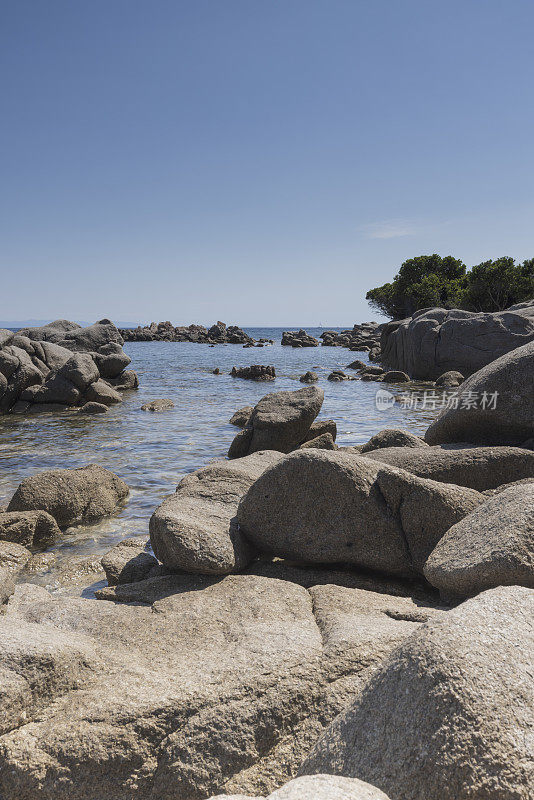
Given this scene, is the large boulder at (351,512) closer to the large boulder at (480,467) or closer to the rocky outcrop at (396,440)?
the large boulder at (480,467)

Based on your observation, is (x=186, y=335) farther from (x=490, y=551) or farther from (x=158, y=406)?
(x=490, y=551)

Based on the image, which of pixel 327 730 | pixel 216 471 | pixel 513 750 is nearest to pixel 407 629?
pixel 327 730

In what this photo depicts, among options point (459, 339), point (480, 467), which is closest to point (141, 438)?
point (480, 467)

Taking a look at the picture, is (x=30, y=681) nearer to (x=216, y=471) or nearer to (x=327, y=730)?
(x=327, y=730)

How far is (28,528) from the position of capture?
6695mm

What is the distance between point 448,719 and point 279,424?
9.16m

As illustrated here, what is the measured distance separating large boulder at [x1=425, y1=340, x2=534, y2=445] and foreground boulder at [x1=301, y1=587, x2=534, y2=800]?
197 inches

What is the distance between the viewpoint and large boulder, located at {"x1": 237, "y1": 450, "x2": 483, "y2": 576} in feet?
15.2

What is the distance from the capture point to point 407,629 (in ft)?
10.8

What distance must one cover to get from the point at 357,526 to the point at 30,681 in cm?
283

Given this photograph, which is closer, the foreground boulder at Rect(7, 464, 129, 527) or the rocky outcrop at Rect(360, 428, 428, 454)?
the foreground boulder at Rect(7, 464, 129, 527)

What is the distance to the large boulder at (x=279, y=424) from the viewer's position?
1120 centimetres

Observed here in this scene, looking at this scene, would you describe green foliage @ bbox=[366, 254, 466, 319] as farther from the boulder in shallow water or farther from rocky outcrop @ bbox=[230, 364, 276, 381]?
the boulder in shallow water

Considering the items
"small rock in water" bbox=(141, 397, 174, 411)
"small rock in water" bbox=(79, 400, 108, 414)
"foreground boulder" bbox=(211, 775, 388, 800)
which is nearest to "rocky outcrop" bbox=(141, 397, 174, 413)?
"small rock in water" bbox=(141, 397, 174, 411)
